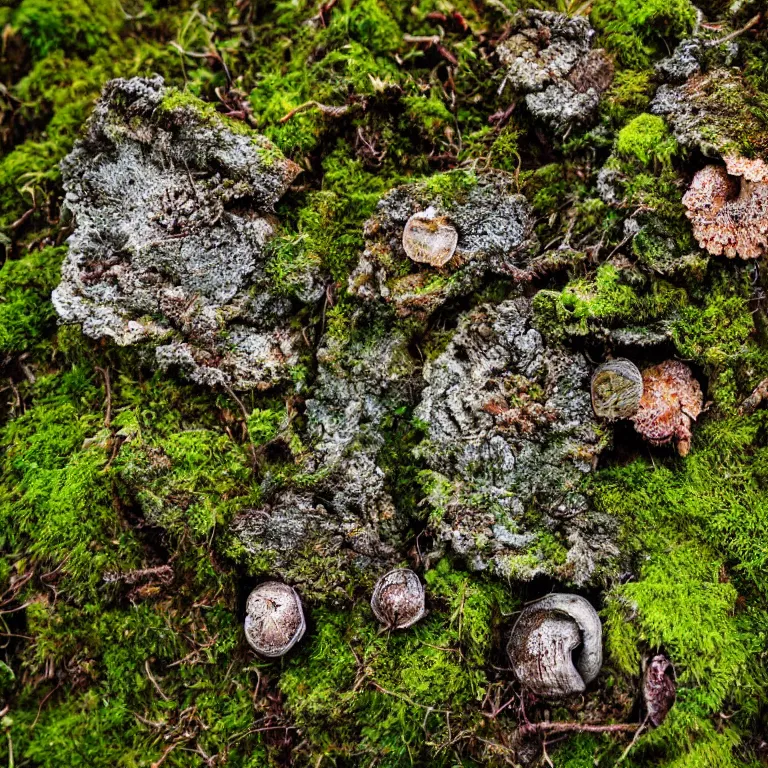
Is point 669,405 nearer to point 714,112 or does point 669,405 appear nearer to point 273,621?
point 714,112

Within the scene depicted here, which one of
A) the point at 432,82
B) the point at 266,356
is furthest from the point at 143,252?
the point at 432,82

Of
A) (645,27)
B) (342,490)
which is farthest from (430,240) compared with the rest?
(645,27)

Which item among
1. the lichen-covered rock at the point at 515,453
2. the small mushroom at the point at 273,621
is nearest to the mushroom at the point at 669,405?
the lichen-covered rock at the point at 515,453

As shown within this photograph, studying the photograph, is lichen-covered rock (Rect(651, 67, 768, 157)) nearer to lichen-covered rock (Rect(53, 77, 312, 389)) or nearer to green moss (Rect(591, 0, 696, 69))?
green moss (Rect(591, 0, 696, 69))

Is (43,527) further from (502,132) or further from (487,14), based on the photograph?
(487,14)

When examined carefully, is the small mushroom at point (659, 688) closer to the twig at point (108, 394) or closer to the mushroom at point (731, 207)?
the mushroom at point (731, 207)

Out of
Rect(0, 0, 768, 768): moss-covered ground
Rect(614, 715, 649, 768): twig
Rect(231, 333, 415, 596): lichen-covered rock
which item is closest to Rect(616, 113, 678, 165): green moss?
Rect(0, 0, 768, 768): moss-covered ground
